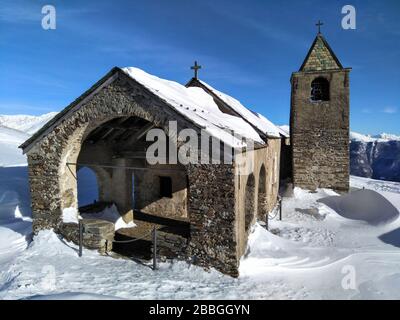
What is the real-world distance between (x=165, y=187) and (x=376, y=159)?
3576 inches

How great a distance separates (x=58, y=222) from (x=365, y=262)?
371 inches

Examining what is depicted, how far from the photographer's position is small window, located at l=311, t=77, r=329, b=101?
1709 centimetres

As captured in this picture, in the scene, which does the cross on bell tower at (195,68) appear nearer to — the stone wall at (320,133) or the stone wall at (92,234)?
the stone wall at (320,133)

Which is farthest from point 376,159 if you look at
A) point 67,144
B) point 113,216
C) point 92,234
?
point 67,144

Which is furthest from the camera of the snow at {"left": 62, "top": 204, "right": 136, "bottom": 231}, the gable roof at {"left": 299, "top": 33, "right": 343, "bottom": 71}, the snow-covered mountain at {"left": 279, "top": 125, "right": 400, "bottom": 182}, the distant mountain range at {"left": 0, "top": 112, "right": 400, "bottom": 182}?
the snow-covered mountain at {"left": 279, "top": 125, "right": 400, "bottom": 182}

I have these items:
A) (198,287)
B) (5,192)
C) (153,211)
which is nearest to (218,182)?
(198,287)

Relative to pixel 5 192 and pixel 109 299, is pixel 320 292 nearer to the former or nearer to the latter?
pixel 109 299

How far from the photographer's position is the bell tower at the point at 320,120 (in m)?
16.5

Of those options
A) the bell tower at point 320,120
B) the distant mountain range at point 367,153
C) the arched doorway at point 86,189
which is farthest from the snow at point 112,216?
the distant mountain range at point 367,153

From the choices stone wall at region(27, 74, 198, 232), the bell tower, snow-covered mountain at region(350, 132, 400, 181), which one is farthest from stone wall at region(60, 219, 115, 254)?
snow-covered mountain at region(350, 132, 400, 181)

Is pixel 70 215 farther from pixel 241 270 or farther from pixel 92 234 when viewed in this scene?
pixel 241 270

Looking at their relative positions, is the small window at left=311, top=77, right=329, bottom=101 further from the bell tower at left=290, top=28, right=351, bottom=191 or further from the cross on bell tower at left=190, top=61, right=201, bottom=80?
the cross on bell tower at left=190, top=61, right=201, bottom=80

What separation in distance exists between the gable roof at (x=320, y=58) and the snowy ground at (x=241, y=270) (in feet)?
31.5

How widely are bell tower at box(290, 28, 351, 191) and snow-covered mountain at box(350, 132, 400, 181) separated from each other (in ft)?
187
